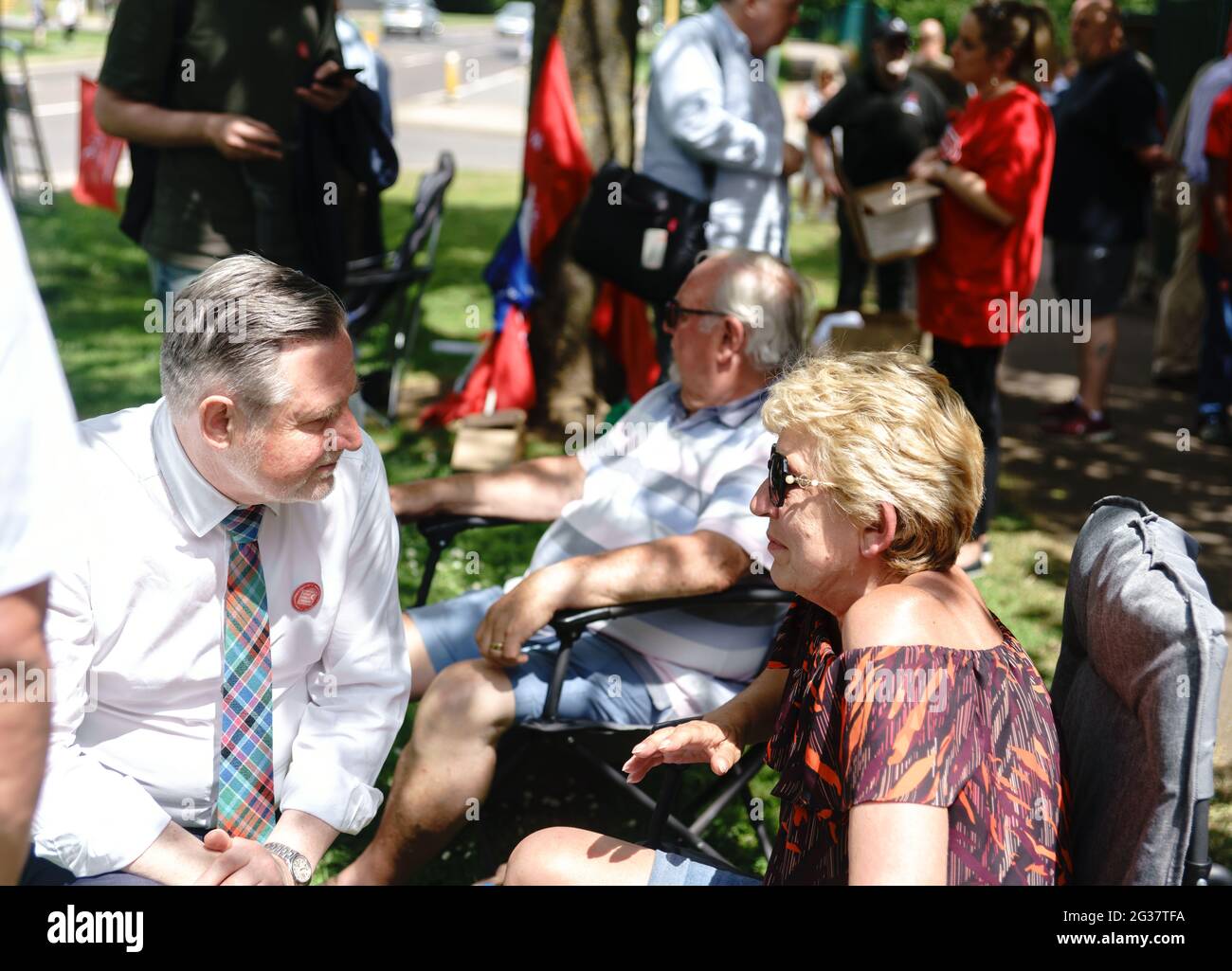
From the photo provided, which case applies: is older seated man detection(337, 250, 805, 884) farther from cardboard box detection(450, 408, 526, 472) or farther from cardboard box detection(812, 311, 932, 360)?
cardboard box detection(812, 311, 932, 360)

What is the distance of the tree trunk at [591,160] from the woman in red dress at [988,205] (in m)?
1.52

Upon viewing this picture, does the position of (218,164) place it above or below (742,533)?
above

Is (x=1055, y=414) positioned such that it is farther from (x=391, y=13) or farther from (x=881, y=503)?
(x=391, y=13)

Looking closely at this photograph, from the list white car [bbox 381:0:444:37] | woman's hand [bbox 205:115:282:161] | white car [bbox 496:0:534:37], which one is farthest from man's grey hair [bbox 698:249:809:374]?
white car [bbox 496:0:534:37]

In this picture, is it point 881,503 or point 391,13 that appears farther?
point 391,13

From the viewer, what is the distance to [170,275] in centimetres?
394

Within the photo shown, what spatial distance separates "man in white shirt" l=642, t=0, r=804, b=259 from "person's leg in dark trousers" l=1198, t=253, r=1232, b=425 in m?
2.49

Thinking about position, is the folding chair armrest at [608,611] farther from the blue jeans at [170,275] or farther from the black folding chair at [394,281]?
the black folding chair at [394,281]

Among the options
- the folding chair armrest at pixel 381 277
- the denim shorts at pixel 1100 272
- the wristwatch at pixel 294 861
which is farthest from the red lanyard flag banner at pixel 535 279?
the wristwatch at pixel 294 861

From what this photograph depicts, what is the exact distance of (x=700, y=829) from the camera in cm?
285

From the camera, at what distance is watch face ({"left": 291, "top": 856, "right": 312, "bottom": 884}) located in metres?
2.17

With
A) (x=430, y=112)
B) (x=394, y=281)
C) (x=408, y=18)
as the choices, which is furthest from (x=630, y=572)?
(x=408, y=18)
